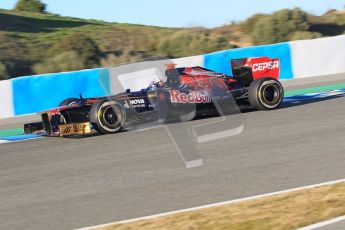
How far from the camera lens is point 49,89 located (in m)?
17.2

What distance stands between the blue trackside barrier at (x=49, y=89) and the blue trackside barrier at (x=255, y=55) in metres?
3.64

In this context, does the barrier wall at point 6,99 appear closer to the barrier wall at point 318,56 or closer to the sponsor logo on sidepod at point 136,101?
the sponsor logo on sidepod at point 136,101

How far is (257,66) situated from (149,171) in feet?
18.5

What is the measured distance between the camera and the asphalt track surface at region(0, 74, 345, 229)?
6355 millimetres

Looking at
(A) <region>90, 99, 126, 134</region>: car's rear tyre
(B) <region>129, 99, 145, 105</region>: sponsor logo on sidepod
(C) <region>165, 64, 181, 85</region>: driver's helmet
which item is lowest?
(A) <region>90, 99, 126, 134</region>: car's rear tyre

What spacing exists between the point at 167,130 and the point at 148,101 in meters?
0.63

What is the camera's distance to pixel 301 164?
7.55 metres

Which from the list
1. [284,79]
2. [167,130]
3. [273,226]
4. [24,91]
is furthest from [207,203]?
[284,79]

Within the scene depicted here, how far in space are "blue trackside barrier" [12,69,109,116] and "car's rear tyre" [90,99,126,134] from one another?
530 cm

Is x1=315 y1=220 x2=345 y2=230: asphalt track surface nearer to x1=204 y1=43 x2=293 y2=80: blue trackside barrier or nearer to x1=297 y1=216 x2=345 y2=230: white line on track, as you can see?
x1=297 y1=216 x2=345 y2=230: white line on track

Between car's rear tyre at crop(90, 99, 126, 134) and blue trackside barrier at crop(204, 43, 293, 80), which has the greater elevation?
blue trackside barrier at crop(204, 43, 293, 80)

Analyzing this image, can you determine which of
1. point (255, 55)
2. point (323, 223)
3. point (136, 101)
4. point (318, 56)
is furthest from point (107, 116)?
point (318, 56)

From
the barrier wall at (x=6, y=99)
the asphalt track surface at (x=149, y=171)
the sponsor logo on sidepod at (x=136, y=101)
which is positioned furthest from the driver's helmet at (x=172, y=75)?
the barrier wall at (x=6, y=99)

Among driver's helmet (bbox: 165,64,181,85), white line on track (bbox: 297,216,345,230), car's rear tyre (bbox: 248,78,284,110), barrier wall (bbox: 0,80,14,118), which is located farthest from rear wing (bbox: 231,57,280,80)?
white line on track (bbox: 297,216,345,230)
